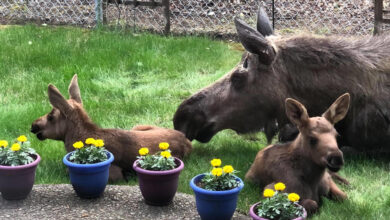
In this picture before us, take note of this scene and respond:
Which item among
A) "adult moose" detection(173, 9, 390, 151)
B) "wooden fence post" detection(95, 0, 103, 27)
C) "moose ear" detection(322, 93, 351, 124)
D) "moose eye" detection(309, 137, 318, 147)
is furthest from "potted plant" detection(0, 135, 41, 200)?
"wooden fence post" detection(95, 0, 103, 27)

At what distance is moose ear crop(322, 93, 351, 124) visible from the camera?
4.34 metres

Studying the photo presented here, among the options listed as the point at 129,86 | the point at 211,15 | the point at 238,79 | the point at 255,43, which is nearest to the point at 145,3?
the point at 211,15

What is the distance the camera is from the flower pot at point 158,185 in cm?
425

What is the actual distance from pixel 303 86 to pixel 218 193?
5.49 feet

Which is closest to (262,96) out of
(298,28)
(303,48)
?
(303,48)

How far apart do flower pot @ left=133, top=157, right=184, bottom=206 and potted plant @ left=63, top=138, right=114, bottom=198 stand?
0.86ft

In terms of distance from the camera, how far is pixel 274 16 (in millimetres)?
10742

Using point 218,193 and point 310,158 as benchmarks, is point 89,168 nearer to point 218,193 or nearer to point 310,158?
point 218,193

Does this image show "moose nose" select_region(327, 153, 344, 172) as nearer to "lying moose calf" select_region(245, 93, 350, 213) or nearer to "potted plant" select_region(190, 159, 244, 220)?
"lying moose calf" select_region(245, 93, 350, 213)

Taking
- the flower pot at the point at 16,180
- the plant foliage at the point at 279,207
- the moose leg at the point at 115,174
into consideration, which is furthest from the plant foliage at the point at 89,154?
the plant foliage at the point at 279,207

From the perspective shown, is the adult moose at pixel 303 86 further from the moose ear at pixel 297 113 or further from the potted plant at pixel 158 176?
the potted plant at pixel 158 176

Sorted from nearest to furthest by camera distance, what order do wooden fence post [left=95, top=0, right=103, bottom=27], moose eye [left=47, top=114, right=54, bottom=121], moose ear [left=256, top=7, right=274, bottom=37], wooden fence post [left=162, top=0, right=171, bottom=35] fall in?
moose eye [left=47, top=114, right=54, bottom=121] < moose ear [left=256, top=7, right=274, bottom=37] < wooden fence post [left=162, top=0, right=171, bottom=35] < wooden fence post [left=95, top=0, right=103, bottom=27]

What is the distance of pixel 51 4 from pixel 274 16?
14.0ft

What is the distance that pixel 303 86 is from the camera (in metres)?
5.20
